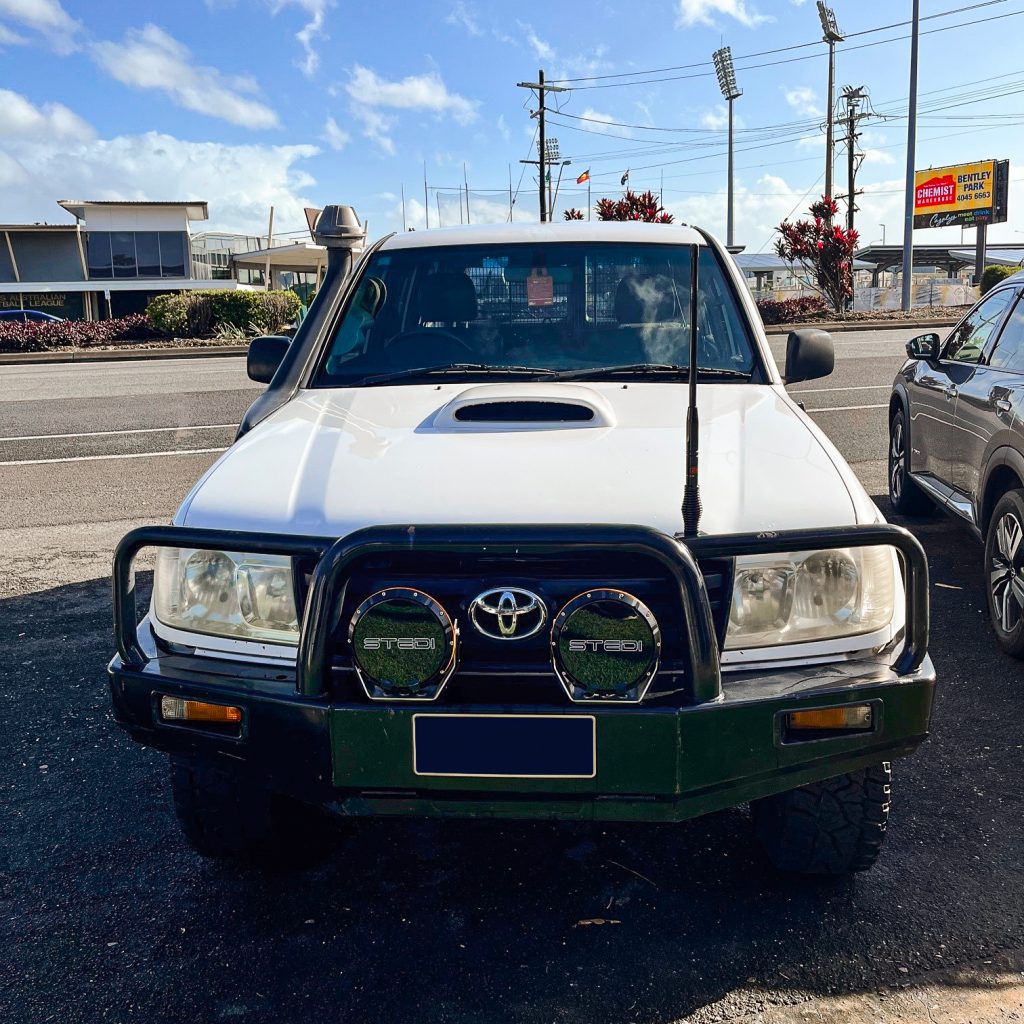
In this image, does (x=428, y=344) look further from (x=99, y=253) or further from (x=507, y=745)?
(x=99, y=253)

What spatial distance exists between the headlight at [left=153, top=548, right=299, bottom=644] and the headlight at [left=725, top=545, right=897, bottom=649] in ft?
3.47

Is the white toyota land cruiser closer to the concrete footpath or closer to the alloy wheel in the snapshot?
the alloy wheel

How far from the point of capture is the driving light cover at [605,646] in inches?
85.7

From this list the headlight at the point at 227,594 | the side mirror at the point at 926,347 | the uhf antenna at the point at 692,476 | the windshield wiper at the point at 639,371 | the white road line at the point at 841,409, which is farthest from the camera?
the white road line at the point at 841,409

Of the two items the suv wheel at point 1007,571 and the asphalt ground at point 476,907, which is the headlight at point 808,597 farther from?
the suv wheel at point 1007,571

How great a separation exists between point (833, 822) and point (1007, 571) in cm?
228

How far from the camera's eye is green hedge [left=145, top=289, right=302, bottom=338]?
25.3 meters

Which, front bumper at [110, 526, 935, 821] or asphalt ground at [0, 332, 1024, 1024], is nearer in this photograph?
front bumper at [110, 526, 935, 821]

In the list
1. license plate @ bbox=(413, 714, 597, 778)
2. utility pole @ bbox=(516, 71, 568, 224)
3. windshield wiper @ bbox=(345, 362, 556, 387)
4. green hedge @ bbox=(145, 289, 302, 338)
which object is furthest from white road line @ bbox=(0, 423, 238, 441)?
utility pole @ bbox=(516, 71, 568, 224)

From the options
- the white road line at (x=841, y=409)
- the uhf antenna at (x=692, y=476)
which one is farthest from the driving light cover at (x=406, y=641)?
the white road line at (x=841, y=409)

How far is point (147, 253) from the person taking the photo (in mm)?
53000

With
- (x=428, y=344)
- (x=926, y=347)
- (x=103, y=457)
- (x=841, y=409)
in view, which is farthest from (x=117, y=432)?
(x=926, y=347)

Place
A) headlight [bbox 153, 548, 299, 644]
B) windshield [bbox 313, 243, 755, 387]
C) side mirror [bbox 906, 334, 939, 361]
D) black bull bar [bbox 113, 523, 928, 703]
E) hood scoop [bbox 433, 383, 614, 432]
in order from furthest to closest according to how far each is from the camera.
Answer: side mirror [bbox 906, 334, 939, 361] < windshield [bbox 313, 243, 755, 387] < hood scoop [bbox 433, 383, 614, 432] < headlight [bbox 153, 548, 299, 644] < black bull bar [bbox 113, 523, 928, 703]

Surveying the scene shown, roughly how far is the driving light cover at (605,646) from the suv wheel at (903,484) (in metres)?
4.90
